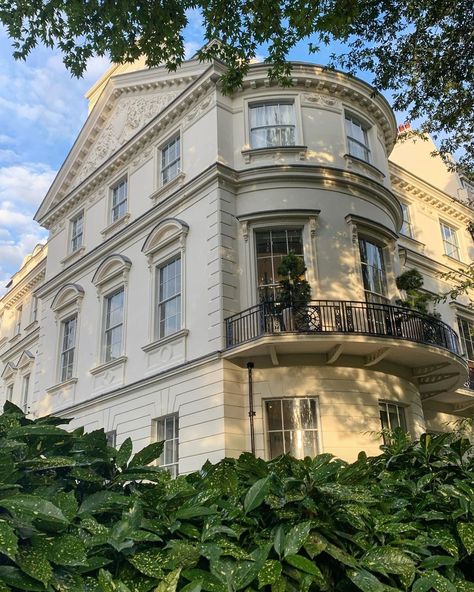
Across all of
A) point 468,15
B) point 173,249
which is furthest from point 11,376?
point 468,15

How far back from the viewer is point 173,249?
16.1 meters

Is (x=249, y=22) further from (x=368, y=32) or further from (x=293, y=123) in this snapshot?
(x=293, y=123)

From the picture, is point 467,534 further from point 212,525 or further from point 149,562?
point 149,562

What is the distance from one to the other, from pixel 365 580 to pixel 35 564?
1191 mm

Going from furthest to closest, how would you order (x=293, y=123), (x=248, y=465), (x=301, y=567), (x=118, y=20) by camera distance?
(x=293, y=123) → (x=118, y=20) → (x=248, y=465) → (x=301, y=567)

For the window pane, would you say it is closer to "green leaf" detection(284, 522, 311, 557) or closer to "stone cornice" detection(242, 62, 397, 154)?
"stone cornice" detection(242, 62, 397, 154)

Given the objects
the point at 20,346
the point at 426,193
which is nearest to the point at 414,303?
the point at 426,193

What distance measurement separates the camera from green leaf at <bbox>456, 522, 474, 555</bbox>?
7.66 feet

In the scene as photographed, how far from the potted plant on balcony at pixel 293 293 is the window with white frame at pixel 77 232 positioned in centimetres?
1064

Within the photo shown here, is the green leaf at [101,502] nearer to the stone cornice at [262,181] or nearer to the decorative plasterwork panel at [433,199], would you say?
the stone cornice at [262,181]

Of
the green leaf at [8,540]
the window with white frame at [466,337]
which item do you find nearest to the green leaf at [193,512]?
the green leaf at [8,540]

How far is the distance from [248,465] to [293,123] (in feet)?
47.9

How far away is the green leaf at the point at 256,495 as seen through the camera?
2.29 m

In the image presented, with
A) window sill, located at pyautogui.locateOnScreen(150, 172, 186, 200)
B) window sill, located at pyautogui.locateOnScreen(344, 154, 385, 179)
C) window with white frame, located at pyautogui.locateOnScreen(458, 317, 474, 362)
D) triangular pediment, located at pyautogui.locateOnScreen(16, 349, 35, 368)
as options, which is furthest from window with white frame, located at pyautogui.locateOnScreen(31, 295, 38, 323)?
window with white frame, located at pyautogui.locateOnScreen(458, 317, 474, 362)
